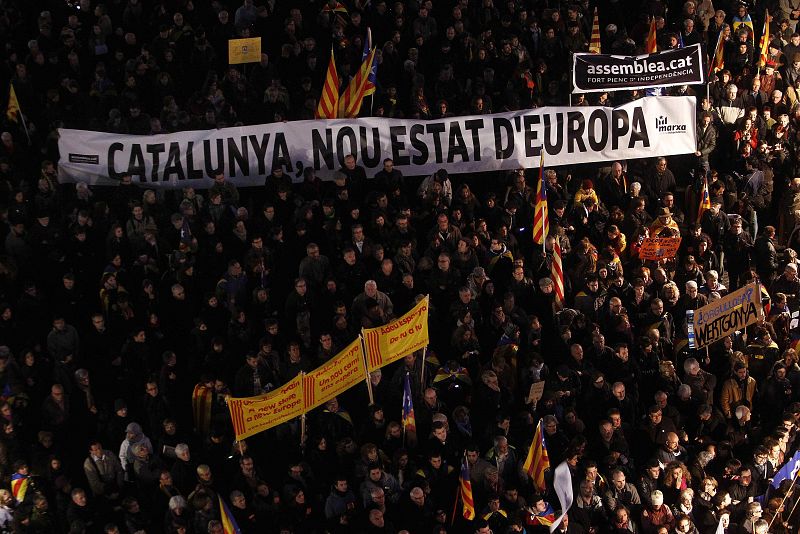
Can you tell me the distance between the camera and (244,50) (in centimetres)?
2028

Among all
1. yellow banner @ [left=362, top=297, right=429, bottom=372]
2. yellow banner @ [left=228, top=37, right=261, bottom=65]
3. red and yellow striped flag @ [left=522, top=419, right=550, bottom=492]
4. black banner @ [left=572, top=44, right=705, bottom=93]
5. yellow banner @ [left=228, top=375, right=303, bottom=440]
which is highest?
yellow banner @ [left=228, top=37, right=261, bottom=65]

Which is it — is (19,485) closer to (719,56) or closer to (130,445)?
(130,445)

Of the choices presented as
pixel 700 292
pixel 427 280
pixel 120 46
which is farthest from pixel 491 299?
pixel 120 46

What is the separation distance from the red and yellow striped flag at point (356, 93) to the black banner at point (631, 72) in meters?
2.90

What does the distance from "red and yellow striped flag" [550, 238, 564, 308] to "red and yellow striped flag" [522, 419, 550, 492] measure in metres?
2.47

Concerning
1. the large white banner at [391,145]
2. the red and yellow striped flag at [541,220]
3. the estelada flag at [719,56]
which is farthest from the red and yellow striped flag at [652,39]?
the red and yellow striped flag at [541,220]

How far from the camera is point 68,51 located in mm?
20484

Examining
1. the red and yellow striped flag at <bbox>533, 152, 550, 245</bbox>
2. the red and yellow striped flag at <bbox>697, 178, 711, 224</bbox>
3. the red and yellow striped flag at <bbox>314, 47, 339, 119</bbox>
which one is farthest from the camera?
the red and yellow striped flag at <bbox>314, 47, 339, 119</bbox>

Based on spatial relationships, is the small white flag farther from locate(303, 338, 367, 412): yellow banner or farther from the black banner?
the black banner

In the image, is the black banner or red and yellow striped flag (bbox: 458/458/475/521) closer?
red and yellow striped flag (bbox: 458/458/475/521)

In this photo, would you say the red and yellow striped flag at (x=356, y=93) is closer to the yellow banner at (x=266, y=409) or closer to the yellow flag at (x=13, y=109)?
the yellow flag at (x=13, y=109)

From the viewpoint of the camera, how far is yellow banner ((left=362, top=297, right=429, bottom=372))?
1509cm

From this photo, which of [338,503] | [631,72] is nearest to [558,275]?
[631,72]

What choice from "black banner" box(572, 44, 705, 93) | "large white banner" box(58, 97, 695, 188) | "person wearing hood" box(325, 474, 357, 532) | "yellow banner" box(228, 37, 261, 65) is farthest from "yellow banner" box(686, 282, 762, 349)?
"yellow banner" box(228, 37, 261, 65)
